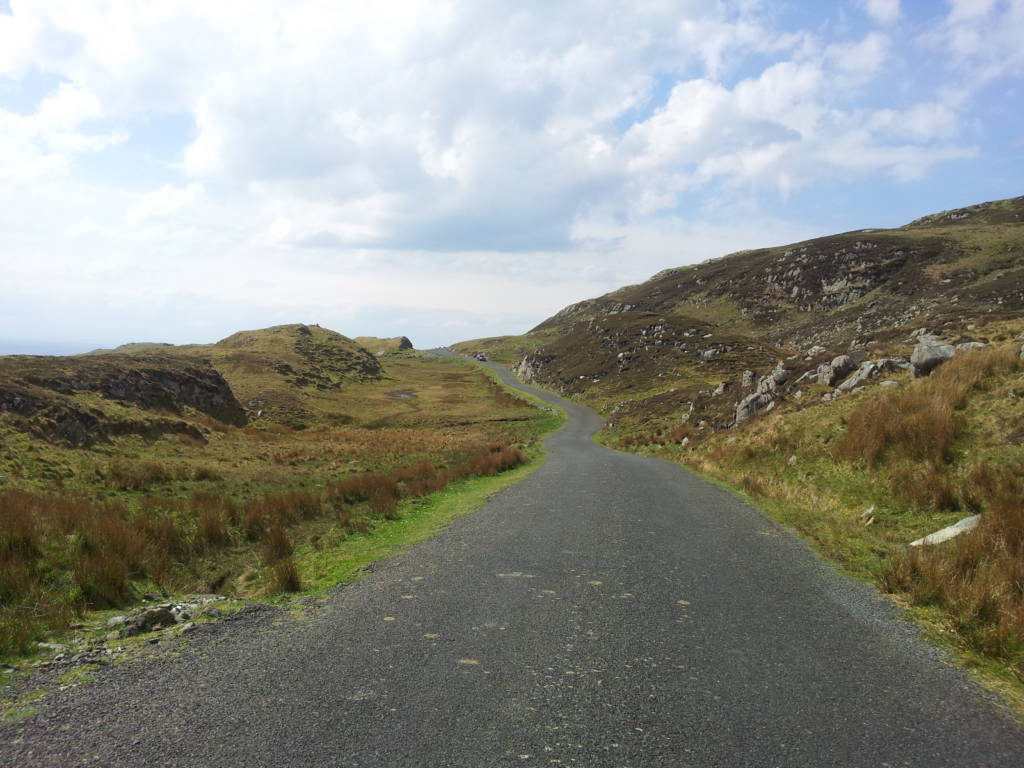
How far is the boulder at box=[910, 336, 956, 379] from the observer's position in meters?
17.4

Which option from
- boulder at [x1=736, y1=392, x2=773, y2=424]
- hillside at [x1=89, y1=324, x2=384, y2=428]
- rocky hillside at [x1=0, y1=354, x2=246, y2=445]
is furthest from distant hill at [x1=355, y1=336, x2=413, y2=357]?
boulder at [x1=736, y1=392, x2=773, y2=424]

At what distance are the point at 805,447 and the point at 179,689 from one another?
17855 mm

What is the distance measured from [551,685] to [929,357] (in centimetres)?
1884

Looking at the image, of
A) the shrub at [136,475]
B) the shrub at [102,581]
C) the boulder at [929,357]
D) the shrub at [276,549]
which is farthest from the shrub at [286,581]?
the boulder at [929,357]

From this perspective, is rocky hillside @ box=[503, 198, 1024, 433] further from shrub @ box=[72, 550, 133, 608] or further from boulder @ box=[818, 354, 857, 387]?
shrub @ box=[72, 550, 133, 608]

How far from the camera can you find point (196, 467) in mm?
21953

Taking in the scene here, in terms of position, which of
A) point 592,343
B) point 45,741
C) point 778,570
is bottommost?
point 778,570

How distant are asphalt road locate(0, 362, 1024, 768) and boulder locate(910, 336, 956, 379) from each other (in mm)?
12832

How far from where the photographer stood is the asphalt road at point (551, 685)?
13.5 feet

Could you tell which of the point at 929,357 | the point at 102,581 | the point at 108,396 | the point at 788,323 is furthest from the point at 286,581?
the point at 788,323

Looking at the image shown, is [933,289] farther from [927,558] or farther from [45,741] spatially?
[45,741]

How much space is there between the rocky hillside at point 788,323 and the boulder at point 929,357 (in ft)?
7.68

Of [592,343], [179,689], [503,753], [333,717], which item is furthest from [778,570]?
[592,343]

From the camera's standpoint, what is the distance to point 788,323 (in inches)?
4031
